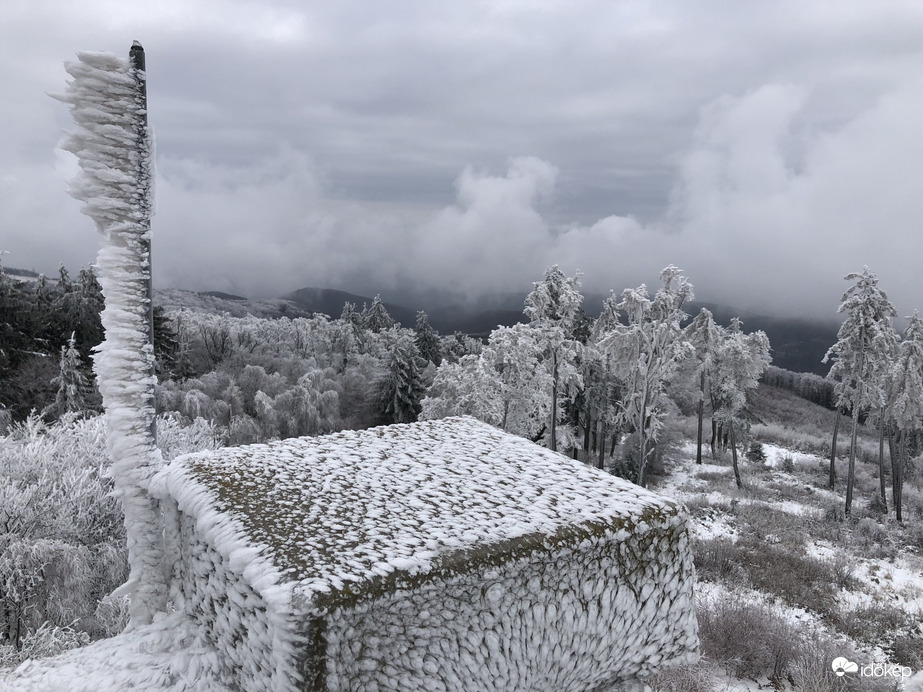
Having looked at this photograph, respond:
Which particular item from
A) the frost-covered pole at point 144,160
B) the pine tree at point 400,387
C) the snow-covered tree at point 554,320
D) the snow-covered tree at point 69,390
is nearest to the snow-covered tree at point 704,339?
the snow-covered tree at point 554,320

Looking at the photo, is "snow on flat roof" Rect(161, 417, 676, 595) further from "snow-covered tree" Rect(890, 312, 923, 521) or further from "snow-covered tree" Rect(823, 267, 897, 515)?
"snow-covered tree" Rect(890, 312, 923, 521)

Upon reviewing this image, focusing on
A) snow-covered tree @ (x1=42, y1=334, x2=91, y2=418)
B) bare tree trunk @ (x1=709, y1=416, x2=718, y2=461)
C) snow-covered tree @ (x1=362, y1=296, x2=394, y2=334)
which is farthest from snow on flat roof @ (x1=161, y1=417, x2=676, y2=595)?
snow-covered tree @ (x1=362, y1=296, x2=394, y2=334)

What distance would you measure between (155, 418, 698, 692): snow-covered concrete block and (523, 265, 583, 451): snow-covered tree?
2126 centimetres

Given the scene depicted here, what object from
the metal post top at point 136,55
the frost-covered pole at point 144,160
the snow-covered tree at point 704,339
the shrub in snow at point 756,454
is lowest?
the shrub in snow at point 756,454

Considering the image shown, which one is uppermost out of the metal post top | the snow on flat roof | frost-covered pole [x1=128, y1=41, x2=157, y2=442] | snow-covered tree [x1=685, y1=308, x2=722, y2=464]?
the metal post top

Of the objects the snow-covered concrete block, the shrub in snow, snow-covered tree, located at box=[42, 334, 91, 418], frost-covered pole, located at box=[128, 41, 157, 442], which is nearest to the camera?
the snow-covered concrete block

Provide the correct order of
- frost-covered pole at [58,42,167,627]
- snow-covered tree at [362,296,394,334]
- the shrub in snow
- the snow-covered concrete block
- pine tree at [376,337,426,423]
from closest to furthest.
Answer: the snow-covered concrete block → frost-covered pole at [58,42,167,627] → pine tree at [376,337,426,423] → the shrub in snow → snow-covered tree at [362,296,394,334]

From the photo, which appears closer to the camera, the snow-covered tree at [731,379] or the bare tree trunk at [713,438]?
the snow-covered tree at [731,379]

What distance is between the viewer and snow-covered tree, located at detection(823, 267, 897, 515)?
25.3 metres

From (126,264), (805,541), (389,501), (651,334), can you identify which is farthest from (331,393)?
(389,501)

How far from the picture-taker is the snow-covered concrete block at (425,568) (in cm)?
290

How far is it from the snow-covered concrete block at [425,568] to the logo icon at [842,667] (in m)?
5.34

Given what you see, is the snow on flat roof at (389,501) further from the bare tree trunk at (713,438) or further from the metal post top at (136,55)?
the bare tree trunk at (713,438)

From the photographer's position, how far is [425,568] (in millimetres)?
3033
